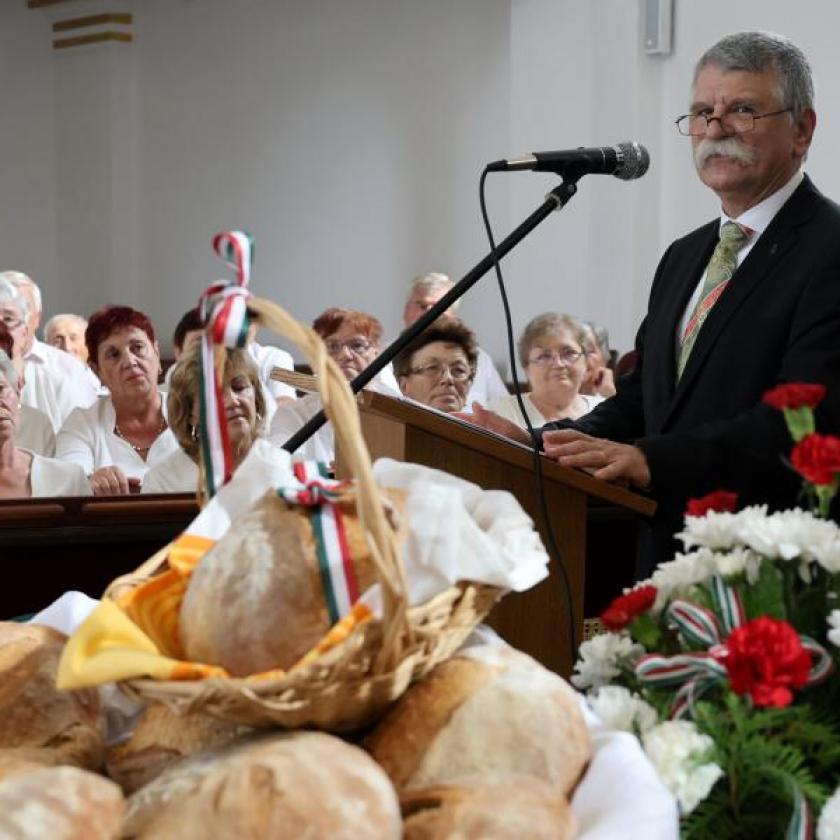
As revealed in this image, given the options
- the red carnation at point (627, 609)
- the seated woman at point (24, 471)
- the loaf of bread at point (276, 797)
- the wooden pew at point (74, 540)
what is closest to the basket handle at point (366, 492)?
the loaf of bread at point (276, 797)

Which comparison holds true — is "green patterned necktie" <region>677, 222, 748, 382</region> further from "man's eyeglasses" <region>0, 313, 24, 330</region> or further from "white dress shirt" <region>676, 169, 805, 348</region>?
"man's eyeglasses" <region>0, 313, 24, 330</region>

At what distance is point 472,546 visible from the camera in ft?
5.21

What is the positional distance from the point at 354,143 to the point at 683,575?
10.6 meters

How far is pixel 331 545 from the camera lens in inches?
59.7

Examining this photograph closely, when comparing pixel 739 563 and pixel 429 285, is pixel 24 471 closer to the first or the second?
pixel 739 563

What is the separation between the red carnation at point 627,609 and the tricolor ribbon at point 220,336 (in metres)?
0.49

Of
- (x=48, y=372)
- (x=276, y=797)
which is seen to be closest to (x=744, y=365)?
(x=276, y=797)

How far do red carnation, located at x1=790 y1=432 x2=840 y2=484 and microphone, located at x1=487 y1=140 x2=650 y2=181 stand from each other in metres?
0.95

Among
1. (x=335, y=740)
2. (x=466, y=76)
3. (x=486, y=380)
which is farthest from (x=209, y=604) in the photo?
(x=466, y=76)

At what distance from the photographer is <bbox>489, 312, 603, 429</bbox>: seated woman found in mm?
6562

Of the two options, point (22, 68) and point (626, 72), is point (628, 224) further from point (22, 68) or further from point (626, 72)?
point (22, 68)

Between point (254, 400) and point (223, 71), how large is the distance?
880cm

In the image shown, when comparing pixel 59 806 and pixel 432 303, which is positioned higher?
pixel 59 806

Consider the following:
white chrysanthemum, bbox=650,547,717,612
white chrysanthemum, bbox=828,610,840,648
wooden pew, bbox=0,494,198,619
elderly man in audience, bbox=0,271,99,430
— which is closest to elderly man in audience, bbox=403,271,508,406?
elderly man in audience, bbox=0,271,99,430
